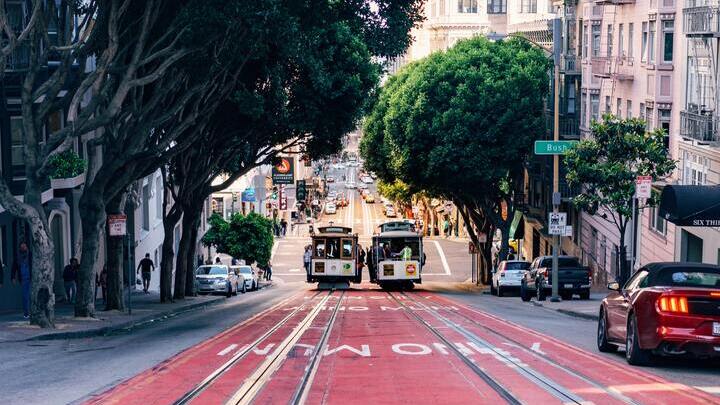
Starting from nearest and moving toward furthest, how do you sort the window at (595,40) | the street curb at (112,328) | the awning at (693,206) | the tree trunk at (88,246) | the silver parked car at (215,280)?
the street curb at (112,328)
the tree trunk at (88,246)
the awning at (693,206)
the silver parked car at (215,280)
the window at (595,40)

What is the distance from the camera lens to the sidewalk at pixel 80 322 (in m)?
24.2

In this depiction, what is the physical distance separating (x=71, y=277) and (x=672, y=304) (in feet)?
79.4

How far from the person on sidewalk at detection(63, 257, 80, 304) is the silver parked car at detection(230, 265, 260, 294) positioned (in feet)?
61.8

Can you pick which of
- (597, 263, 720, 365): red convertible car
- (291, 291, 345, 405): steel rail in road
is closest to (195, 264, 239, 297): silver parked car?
(291, 291, 345, 405): steel rail in road

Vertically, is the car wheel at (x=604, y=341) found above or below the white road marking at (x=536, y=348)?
above

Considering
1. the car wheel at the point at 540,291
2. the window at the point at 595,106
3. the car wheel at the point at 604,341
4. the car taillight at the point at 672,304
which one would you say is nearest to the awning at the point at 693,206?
the car wheel at the point at 604,341

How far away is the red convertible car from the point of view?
16422 millimetres

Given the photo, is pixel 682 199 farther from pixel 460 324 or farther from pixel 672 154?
pixel 672 154

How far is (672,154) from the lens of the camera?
43000 millimetres

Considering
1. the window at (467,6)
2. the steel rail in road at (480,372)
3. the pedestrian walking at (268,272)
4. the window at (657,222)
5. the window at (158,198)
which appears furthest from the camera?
the window at (467,6)

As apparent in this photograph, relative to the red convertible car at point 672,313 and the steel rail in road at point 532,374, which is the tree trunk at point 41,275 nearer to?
the steel rail in road at point 532,374

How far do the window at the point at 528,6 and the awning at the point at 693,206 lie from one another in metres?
89.4

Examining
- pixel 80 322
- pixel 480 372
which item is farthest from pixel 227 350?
pixel 80 322

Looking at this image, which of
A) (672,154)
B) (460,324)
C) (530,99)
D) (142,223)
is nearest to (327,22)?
(460,324)
